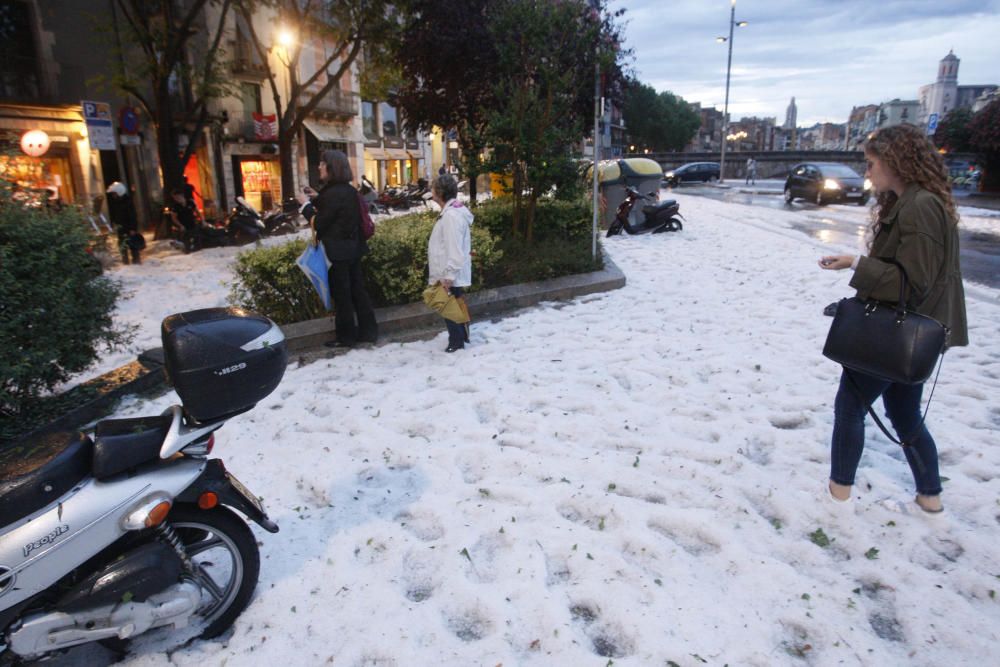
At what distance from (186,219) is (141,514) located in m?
13.4

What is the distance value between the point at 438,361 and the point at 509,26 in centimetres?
604

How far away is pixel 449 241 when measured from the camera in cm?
552

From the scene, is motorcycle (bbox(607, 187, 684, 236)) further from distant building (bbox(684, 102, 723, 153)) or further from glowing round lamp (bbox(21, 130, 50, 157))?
distant building (bbox(684, 102, 723, 153))

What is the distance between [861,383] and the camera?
9.84ft

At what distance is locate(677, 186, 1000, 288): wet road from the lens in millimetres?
9273

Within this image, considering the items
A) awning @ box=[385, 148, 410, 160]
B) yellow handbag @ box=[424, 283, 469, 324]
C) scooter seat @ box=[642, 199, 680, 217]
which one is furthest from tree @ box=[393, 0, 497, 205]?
awning @ box=[385, 148, 410, 160]

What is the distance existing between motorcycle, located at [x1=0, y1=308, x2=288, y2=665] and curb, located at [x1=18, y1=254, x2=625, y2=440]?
7.31 ft

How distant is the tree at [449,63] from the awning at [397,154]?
88.8 ft

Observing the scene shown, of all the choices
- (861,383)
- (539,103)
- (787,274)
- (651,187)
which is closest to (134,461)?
(861,383)

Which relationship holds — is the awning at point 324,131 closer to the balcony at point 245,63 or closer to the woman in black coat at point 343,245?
the balcony at point 245,63

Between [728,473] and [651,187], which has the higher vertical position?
[651,187]

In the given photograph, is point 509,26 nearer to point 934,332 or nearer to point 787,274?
point 787,274

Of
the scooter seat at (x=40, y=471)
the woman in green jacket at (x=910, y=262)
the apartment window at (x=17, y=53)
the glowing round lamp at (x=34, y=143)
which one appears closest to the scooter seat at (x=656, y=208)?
the woman in green jacket at (x=910, y=262)

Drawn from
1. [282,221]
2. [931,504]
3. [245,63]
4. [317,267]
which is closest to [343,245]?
[317,267]
